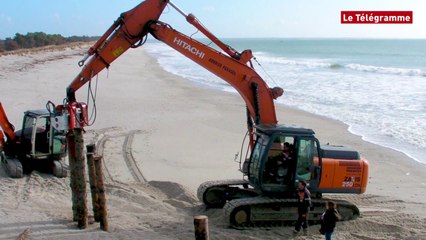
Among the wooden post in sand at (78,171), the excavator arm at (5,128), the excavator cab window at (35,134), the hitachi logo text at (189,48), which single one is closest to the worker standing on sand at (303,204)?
the hitachi logo text at (189,48)

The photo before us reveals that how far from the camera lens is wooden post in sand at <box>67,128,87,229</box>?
32.8 ft

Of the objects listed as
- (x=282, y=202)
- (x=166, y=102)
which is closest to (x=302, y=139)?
(x=282, y=202)

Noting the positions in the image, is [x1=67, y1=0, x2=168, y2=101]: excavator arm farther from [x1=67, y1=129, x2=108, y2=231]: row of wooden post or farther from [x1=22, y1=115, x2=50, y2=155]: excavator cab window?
[x1=22, y1=115, x2=50, y2=155]: excavator cab window

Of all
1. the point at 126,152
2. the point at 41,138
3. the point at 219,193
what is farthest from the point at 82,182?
the point at 126,152

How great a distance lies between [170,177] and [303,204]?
5401 mm

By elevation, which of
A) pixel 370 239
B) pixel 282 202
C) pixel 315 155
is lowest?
pixel 370 239

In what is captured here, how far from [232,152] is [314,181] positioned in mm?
7041

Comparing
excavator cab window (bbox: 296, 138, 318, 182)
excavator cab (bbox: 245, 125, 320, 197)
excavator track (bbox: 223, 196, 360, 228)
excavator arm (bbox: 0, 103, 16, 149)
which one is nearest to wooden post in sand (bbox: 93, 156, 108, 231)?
excavator track (bbox: 223, 196, 360, 228)

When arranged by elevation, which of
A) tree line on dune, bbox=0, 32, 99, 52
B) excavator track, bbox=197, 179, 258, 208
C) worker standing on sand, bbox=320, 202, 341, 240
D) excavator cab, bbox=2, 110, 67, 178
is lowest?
worker standing on sand, bbox=320, 202, 341, 240

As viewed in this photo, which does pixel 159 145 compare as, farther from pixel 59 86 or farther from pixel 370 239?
pixel 59 86

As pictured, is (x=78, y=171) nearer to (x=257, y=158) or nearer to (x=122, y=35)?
(x=122, y=35)

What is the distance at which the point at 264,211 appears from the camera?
422 inches

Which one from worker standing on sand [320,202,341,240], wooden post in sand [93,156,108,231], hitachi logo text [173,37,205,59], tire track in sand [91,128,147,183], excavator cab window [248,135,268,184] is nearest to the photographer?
worker standing on sand [320,202,341,240]

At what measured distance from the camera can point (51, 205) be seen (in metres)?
11.5
